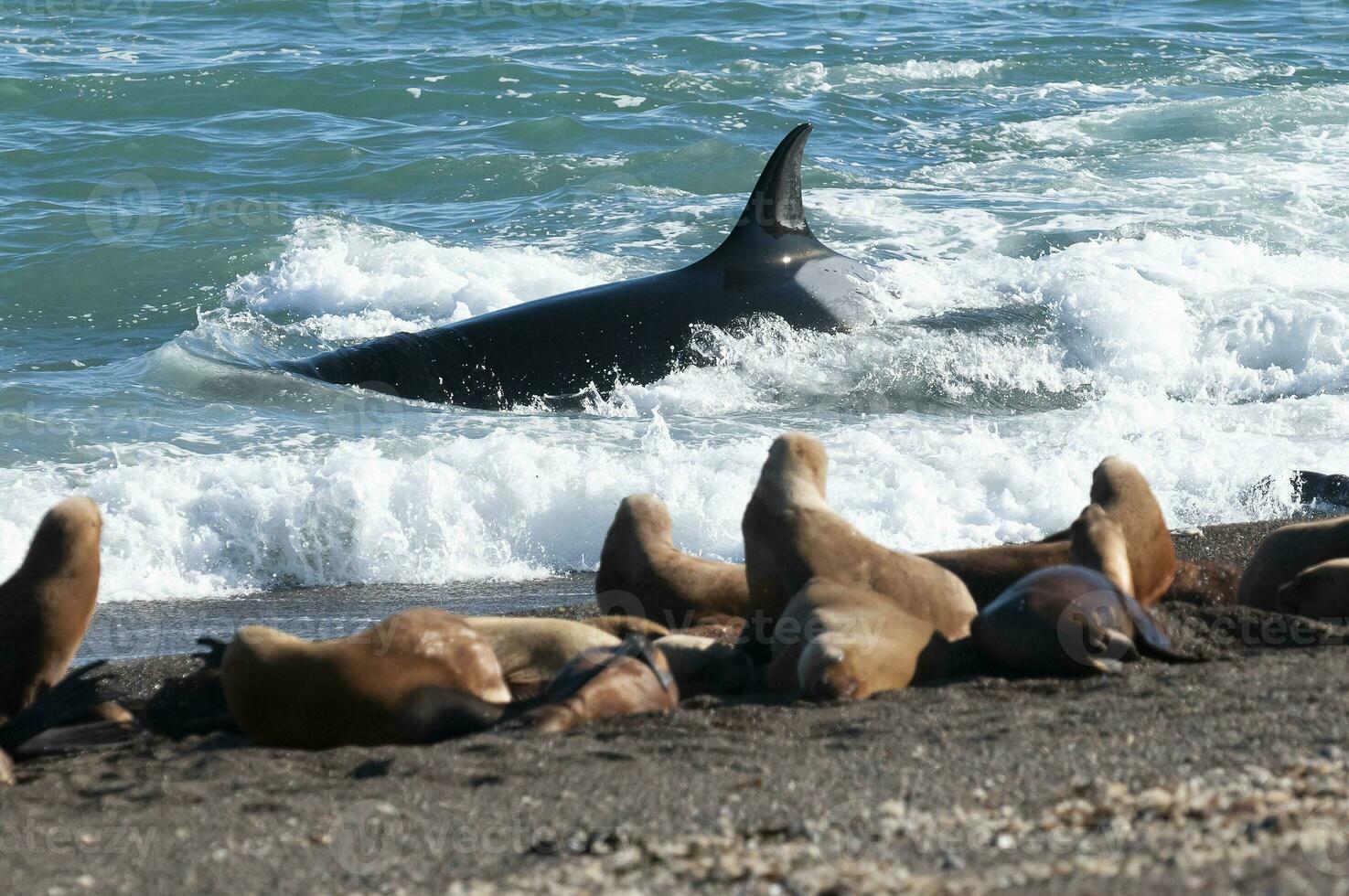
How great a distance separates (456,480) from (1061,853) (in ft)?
19.0

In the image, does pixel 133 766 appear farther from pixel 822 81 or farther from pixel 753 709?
pixel 822 81

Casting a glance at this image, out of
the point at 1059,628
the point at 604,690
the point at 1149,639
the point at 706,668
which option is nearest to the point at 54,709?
the point at 604,690

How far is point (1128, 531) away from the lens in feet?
19.5

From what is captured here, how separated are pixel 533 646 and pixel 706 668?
1.87 feet

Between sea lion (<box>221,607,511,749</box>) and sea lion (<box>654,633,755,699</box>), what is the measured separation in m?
0.74

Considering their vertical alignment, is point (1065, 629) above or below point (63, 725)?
above

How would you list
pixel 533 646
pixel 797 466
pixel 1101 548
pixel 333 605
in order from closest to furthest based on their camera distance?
1. pixel 533 646
2. pixel 1101 548
3. pixel 797 466
4. pixel 333 605

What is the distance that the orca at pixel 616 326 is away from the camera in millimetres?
10234

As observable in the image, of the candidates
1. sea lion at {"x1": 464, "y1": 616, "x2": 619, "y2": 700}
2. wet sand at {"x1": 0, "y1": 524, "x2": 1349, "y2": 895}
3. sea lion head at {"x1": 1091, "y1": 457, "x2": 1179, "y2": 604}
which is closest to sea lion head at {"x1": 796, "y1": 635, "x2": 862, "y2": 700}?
wet sand at {"x1": 0, "y1": 524, "x2": 1349, "y2": 895}

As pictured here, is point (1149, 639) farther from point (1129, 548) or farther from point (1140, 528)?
point (1140, 528)

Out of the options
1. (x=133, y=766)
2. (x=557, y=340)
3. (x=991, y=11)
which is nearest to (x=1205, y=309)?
(x=557, y=340)

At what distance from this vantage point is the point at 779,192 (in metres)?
10.4

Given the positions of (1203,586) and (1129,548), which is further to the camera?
(1203,586)

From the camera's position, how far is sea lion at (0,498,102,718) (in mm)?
5113
